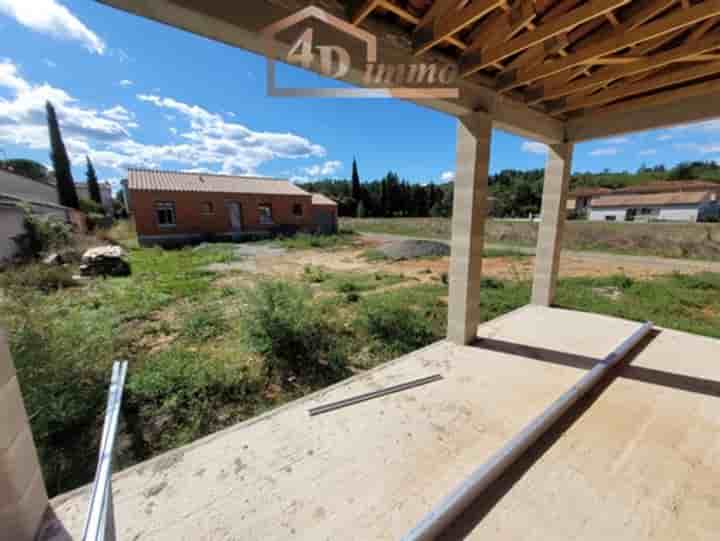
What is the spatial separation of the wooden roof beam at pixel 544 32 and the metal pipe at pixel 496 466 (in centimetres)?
211

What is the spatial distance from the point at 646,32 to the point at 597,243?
1407cm

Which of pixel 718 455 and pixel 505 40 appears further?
pixel 505 40

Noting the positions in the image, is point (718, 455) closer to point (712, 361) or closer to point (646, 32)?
point (712, 361)

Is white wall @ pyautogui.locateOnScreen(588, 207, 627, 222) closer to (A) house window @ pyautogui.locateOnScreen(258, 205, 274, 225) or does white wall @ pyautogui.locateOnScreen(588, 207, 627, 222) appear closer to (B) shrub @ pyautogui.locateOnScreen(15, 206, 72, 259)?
(A) house window @ pyautogui.locateOnScreen(258, 205, 274, 225)

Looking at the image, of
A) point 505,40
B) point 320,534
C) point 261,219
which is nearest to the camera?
point 320,534

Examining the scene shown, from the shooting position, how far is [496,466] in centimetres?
140

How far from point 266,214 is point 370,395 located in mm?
15191

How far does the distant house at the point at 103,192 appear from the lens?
26005mm

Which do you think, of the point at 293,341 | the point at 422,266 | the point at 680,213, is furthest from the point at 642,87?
the point at 680,213

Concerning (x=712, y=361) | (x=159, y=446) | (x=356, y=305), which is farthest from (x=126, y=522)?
(x=712, y=361)

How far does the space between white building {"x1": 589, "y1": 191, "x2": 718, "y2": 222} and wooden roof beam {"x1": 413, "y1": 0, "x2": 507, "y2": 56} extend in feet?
108

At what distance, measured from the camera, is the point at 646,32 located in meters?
1.64

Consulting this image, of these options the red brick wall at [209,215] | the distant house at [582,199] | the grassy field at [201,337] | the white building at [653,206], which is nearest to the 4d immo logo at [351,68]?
the grassy field at [201,337]

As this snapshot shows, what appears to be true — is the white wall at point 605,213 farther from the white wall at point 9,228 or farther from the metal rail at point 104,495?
the white wall at point 9,228
